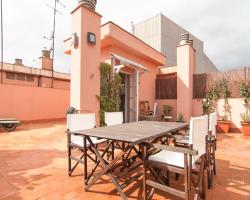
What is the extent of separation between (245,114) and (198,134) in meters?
6.95

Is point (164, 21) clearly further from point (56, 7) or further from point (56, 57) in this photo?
point (56, 57)

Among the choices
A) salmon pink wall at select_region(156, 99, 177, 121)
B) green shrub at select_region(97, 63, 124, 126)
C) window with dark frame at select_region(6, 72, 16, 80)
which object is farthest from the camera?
window with dark frame at select_region(6, 72, 16, 80)

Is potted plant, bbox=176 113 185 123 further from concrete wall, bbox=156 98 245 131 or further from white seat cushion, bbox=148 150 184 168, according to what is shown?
white seat cushion, bbox=148 150 184 168

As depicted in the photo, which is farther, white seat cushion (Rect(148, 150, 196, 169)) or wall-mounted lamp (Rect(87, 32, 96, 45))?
wall-mounted lamp (Rect(87, 32, 96, 45))

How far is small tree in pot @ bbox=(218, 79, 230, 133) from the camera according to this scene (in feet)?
24.6

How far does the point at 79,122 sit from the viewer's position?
328 centimetres

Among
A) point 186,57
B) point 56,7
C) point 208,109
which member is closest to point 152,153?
point 208,109

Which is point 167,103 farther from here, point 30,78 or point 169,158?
point 30,78

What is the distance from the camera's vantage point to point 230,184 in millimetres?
2707

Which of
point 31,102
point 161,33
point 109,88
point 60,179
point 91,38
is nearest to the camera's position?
point 60,179

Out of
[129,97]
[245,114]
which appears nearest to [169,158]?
[129,97]

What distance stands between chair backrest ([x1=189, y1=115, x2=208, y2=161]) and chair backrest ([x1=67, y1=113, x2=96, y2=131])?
2.14 meters

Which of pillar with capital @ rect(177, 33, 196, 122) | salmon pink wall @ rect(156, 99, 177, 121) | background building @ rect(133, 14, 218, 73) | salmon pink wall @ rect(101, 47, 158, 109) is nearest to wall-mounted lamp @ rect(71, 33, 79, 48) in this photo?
salmon pink wall @ rect(101, 47, 158, 109)

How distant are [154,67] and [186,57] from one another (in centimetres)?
240
